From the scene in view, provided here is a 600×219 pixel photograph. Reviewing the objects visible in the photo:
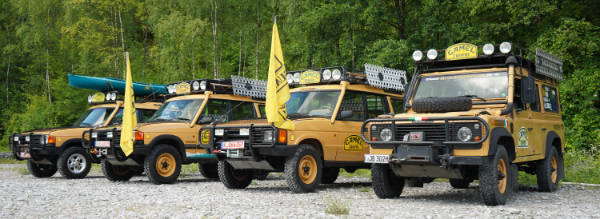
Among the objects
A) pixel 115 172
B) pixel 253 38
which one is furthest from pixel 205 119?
pixel 253 38

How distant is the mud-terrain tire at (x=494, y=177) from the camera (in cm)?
745

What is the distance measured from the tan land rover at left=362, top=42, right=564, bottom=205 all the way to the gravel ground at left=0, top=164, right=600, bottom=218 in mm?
435

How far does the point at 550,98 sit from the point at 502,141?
313cm

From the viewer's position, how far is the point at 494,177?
24.4ft

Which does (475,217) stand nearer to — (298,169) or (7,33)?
(298,169)

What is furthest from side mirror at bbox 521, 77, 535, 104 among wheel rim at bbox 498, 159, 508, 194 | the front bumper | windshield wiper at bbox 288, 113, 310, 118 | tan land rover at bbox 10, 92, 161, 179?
the front bumper

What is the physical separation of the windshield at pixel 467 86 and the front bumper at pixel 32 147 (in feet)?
32.1

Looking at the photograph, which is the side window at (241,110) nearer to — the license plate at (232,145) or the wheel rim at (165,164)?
the wheel rim at (165,164)

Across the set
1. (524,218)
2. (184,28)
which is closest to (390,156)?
(524,218)

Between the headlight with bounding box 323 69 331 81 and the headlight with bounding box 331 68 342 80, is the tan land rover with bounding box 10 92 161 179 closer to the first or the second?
the headlight with bounding box 323 69 331 81

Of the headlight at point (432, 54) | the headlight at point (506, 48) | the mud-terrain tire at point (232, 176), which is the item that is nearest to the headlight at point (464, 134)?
the headlight at point (506, 48)

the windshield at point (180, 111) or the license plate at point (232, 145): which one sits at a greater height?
the windshield at point (180, 111)

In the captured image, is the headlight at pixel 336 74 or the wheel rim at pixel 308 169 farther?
the headlight at pixel 336 74

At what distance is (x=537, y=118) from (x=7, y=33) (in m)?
41.1
